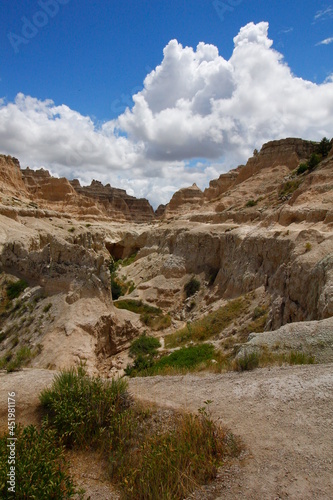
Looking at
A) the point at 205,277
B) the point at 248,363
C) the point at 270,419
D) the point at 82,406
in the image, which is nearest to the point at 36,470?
the point at 82,406

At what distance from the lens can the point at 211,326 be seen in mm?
16578

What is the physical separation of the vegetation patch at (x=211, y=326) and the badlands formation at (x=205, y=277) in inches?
18.5

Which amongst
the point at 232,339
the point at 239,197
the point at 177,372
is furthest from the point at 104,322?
the point at 239,197

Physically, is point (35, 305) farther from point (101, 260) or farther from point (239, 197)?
point (239, 197)

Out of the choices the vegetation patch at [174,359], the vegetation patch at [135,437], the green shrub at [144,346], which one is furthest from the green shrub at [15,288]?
the vegetation patch at [135,437]

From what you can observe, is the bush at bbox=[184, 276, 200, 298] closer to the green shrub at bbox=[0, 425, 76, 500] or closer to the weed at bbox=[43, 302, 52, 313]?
the weed at bbox=[43, 302, 52, 313]

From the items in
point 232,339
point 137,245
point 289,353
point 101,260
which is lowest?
point 232,339

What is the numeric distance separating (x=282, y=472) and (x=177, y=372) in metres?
3.67

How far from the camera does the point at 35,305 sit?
16.0m

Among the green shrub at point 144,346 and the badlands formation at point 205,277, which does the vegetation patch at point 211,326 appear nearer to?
the badlands formation at point 205,277

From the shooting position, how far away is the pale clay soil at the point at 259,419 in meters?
3.64

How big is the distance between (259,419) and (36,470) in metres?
2.98

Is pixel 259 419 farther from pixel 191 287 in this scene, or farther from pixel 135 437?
pixel 191 287

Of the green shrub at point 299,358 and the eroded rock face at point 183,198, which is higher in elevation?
the eroded rock face at point 183,198
